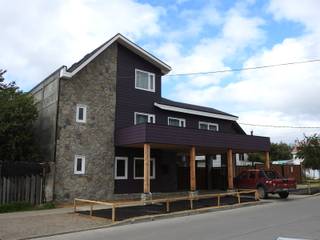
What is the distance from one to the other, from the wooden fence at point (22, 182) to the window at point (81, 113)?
138 inches

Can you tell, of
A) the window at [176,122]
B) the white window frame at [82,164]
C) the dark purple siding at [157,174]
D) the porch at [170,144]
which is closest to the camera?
the porch at [170,144]

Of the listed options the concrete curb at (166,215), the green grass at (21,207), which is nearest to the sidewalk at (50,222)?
the concrete curb at (166,215)

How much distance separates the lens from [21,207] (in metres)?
18.7

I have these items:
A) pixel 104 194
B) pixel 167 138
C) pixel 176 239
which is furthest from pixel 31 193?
pixel 176 239

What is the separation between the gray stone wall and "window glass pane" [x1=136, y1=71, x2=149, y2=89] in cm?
189

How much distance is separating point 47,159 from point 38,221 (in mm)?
7605

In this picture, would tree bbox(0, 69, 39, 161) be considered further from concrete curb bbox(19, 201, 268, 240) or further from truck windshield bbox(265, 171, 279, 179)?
truck windshield bbox(265, 171, 279, 179)

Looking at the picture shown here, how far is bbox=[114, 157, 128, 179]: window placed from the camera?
945 inches

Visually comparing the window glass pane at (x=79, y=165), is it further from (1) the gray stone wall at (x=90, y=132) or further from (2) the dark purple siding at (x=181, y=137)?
(2) the dark purple siding at (x=181, y=137)

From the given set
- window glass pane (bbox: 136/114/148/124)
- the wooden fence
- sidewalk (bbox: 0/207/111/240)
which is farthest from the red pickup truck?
the wooden fence

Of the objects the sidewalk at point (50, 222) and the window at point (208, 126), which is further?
the window at point (208, 126)

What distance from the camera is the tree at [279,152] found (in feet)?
226

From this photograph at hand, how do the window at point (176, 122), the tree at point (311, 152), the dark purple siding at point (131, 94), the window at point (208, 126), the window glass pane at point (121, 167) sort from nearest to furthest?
the window glass pane at point (121, 167)
the dark purple siding at point (131, 94)
the window at point (176, 122)
the window at point (208, 126)
the tree at point (311, 152)

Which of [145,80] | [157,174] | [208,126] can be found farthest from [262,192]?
[145,80]
